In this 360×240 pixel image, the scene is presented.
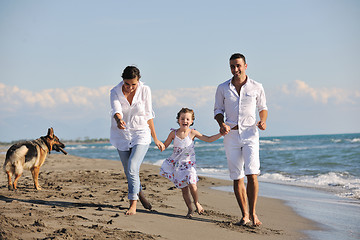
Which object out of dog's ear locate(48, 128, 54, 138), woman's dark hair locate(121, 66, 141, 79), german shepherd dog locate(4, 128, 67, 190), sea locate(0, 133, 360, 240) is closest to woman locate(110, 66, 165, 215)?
woman's dark hair locate(121, 66, 141, 79)

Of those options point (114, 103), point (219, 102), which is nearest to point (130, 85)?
point (114, 103)

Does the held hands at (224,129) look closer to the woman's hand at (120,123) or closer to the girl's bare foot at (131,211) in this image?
the woman's hand at (120,123)

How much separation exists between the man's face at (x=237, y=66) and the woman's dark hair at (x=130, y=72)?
1246 millimetres

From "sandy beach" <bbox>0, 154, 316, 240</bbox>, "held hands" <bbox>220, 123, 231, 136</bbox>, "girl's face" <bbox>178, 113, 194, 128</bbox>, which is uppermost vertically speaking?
"girl's face" <bbox>178, 113, 194, 128</bbox>

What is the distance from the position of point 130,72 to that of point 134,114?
0.57 m

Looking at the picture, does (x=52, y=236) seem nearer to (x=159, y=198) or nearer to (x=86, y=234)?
(x=86, y=234)

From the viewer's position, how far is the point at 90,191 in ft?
24.1

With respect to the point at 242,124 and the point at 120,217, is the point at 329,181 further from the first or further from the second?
the point at 120,217

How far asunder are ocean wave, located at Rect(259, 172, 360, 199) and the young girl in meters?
4.68

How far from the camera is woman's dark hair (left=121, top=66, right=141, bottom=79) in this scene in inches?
202

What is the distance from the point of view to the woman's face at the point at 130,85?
516cm

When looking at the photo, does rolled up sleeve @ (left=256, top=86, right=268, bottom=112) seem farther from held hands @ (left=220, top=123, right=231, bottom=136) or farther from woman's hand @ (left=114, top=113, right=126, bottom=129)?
woman's hand @ (left=114, top=113, right=126, bottom=129)

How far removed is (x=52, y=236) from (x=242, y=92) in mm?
2751

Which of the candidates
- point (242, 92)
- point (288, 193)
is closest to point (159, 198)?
point (242, 92)
